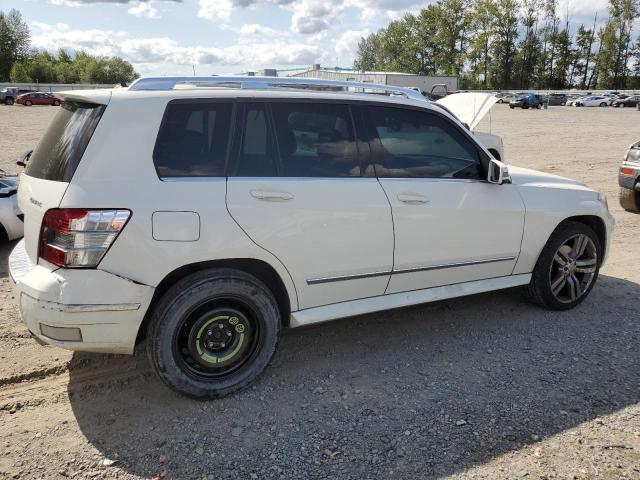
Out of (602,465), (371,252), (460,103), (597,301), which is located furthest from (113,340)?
(460,103)

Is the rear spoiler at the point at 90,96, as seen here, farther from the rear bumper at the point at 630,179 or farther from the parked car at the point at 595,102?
the parked car at the point at 595,102

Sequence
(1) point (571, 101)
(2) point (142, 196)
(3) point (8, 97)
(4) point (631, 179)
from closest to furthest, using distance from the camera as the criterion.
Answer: (2) point (142, 196), (4) point (631, 179), (3) point (8, 97), (1) point (571, 101)

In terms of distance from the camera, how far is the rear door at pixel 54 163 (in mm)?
2979

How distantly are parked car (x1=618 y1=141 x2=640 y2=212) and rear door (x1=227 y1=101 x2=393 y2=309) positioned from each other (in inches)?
240

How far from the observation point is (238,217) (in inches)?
125

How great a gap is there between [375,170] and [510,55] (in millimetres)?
102584

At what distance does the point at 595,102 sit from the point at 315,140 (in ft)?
207

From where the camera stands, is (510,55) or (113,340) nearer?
(113,340)

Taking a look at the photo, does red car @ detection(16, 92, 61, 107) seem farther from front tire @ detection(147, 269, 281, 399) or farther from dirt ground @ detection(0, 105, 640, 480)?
front tire @ detection(147, 269, 281, 399)

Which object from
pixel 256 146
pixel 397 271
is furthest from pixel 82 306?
pixel 397 271

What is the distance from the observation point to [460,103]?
31.2 ft

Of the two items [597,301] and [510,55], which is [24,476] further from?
[510,55]

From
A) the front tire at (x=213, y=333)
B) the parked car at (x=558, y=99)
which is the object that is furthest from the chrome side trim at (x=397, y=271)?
the parked car at (x=558, y=99)

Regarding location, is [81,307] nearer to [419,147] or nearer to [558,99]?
[419,147]
